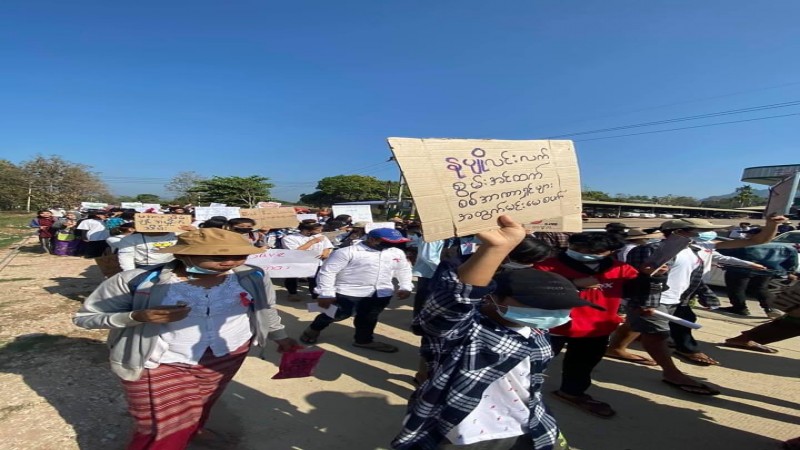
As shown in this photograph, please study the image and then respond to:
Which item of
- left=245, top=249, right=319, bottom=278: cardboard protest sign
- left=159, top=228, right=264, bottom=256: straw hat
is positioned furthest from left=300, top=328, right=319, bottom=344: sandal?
left=159, top=228, right=264, bottom=256: straw hat

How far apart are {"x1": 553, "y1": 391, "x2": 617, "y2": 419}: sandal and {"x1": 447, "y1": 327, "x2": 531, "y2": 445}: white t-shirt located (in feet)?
6.85

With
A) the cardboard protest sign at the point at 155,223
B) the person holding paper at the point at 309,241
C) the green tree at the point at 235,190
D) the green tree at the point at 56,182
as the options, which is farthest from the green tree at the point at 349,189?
the cardboard protest sign at the point at 155,223

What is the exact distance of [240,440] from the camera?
294cm

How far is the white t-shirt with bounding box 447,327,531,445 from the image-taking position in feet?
5.44

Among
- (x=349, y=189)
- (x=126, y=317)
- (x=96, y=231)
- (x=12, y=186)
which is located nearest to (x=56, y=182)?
(x=12, y=186)

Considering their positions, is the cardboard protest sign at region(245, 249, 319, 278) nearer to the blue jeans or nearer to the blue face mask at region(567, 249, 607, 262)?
the blue jeans

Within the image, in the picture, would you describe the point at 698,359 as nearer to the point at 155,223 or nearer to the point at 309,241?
the point at 309,241

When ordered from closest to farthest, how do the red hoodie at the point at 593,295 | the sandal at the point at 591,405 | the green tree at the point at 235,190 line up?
the red hoodie at the point at 593,295
the sandal at the point at 591,405
the green tree at the point at 235,190

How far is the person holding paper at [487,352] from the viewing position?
1.61 m

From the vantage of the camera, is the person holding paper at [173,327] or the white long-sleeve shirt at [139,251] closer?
the person holding paper at [173,327]

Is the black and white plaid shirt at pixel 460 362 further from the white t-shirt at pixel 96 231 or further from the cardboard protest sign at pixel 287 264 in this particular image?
the white t-shirt at pixel 96 231

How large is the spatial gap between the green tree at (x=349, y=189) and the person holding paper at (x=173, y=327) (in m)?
60.9

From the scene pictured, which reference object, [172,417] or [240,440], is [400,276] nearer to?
[240,440]

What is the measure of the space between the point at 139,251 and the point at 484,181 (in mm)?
4571
